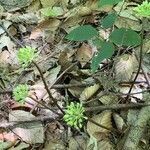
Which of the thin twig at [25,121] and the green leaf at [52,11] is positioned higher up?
the green leaf at [52,11]

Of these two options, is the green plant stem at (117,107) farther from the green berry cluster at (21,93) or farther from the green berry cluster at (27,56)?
the green berry cluster at (27,56)

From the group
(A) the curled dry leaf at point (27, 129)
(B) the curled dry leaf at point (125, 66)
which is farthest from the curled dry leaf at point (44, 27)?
(A) the curled dry leaf at point (27, 129)

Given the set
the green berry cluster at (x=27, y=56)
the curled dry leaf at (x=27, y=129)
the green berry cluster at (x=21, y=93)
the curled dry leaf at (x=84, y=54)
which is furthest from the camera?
the curled dry leaf at (x=84, y=54)

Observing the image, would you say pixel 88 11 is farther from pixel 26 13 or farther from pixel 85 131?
pixel 85 131

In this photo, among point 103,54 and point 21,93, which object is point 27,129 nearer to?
point 21,93

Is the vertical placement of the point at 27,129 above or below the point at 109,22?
below

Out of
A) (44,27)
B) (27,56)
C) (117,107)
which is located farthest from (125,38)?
(44,27)

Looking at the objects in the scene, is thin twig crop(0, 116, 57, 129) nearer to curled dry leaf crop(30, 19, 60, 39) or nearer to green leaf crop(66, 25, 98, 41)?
green leaf crop(66, 25, 98, 41)
